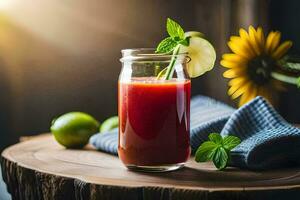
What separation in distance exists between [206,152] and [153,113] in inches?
5.1

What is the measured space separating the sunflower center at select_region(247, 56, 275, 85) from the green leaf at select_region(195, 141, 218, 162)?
25cm

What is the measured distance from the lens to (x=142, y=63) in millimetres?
1101

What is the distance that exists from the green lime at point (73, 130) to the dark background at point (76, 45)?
50 cm

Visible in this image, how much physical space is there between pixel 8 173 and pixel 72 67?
2.57ft

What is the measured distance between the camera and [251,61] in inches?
49.9

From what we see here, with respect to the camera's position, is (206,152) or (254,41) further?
(254,41)

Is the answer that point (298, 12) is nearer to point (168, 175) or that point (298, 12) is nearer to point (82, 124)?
point (82, 124)

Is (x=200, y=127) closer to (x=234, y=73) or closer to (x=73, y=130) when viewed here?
(x=234, y=73)

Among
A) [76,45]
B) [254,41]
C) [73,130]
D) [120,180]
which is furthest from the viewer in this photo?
[76,45]

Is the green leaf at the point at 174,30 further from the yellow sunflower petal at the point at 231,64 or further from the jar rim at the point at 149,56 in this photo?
the yellow sunflower petal at the point at 231,64

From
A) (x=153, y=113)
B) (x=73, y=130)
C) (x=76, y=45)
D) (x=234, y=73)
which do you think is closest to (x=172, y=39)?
(x=153, y=113)

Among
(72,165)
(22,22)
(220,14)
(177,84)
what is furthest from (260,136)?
(22,22)

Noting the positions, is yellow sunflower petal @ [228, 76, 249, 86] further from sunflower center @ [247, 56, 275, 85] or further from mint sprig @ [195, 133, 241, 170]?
mint sprig @ [195, 133, 241, 170]

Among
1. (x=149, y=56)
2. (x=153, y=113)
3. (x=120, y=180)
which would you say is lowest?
(x=120, y=180)
